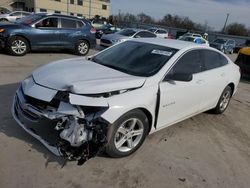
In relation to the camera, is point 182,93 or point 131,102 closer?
point 131,102

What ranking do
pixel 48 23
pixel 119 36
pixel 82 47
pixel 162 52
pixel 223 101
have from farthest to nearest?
pixel 119 36
pixel 82 47
pixel 48 23
pixel 223 101
pixel 162 52

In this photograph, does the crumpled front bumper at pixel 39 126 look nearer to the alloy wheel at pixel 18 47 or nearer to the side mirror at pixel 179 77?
the side mirror at pixel 179 77

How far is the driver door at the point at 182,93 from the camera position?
385cm

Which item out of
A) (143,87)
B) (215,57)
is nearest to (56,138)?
(143,87)

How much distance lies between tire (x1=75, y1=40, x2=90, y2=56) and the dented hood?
7.80m

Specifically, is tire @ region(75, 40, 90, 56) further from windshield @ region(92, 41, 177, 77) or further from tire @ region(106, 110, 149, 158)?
tire @ region(106, 110, 149, 158)

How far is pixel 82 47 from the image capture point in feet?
39.4

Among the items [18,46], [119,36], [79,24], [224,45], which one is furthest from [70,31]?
[224,45]

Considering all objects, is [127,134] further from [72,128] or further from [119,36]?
[119,36]

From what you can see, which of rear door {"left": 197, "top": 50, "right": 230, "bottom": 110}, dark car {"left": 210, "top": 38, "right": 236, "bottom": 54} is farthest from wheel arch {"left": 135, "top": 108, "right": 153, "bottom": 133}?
dark car {"left": 210, "top": 38, "right": 236, "bottom": 54}

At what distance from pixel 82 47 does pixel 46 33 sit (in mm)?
1925

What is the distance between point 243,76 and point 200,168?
339 inches

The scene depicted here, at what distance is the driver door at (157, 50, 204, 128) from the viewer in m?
3.85

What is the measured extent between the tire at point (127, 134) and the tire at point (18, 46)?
25.9ft
